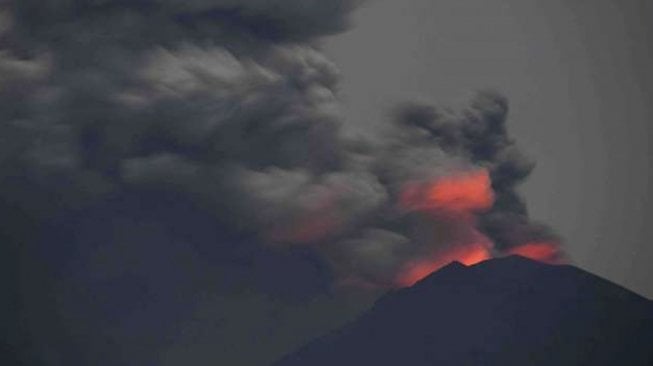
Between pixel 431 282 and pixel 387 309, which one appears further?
pixel 431 282

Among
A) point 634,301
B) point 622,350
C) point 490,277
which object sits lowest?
point 622,350

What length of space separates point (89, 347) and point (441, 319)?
83.7 meters

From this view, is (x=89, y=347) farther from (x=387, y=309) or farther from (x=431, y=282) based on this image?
(x=431, y=282)

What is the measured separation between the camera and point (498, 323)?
159 metres

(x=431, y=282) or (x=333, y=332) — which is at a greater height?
(x=431, y=282)

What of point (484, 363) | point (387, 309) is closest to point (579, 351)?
point (484, 363)

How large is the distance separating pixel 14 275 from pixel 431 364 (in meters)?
92.4

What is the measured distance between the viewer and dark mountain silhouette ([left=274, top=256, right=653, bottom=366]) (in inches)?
5310

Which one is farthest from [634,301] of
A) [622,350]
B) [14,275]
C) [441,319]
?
[14,275]

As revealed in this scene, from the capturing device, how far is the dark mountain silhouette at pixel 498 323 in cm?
13488

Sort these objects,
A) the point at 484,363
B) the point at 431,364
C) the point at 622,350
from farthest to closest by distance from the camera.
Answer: the point at 431,364
the point at 484,363
the point at 622,350

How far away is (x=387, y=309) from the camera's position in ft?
562

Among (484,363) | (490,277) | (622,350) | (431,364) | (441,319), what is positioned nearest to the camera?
(622,350)

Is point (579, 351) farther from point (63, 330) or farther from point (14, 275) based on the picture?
point (14, 275)
